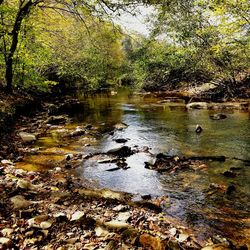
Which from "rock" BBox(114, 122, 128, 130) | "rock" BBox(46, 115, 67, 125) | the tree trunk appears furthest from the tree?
"rock" BBox(114, 122, 128, 130)

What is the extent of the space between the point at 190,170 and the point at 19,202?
4493 millimetres

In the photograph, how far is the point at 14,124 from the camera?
1334cm

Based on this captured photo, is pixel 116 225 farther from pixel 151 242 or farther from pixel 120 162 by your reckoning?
pixel 120 162

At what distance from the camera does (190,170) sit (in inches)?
307

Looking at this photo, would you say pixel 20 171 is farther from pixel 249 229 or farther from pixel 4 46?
pixel 4 46

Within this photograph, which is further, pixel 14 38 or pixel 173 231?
pixel 14 38

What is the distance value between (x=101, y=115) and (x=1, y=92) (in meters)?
5.77

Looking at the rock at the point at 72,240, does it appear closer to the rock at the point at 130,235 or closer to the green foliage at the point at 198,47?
the rock at the point at 130,235

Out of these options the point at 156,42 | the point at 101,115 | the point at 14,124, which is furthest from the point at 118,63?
the point at 14,124

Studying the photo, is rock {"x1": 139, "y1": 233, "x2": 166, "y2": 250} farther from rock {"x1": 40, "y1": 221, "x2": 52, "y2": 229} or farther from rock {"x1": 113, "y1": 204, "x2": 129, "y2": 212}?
rock {"x1": 40, "y1": 221, "x2": 52, "y2": 229}

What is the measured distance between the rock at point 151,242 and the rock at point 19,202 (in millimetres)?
2162

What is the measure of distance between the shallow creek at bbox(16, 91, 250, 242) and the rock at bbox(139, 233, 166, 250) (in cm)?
89

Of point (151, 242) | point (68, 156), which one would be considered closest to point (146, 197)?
point (151, 242)

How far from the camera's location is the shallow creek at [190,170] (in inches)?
211
